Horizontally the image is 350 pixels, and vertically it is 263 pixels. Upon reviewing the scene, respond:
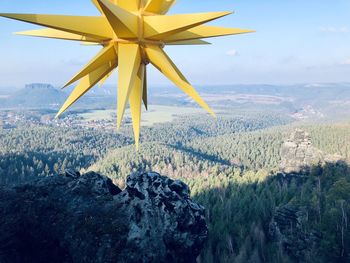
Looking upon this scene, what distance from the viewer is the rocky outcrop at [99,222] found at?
2609cm

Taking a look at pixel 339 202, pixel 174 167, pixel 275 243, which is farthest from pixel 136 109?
pixel 174 167

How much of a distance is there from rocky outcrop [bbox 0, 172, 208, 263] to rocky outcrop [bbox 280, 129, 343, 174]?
231 ft

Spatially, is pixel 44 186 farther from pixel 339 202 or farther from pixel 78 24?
pixel 339 202

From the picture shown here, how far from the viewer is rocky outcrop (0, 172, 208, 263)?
26094 mm

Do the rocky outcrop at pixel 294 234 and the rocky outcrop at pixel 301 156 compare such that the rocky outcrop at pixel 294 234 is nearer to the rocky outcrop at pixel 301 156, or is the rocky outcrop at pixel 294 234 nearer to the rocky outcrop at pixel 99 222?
the rocky outcrop at pixel 99 222

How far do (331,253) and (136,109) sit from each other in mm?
42623

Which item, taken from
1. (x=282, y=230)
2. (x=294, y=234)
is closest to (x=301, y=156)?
(x=282, y=230)

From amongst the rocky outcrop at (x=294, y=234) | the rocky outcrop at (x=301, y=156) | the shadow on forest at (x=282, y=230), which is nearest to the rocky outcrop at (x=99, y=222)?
the shadow on forest at (x=282, y=230)

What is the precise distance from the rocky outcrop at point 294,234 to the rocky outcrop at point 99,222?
67.5 feet

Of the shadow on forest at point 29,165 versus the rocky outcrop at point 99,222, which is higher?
the rocky outcrop at point 99,222

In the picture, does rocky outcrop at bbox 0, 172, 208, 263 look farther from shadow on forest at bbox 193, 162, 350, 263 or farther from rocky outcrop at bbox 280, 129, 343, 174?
rocky outcrop at bbox 280, 129, 343, 174

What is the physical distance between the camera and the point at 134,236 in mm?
26156

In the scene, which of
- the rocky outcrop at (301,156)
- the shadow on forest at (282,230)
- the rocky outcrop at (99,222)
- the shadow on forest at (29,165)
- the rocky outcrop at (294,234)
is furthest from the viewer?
the shadow on forest at (29,165)

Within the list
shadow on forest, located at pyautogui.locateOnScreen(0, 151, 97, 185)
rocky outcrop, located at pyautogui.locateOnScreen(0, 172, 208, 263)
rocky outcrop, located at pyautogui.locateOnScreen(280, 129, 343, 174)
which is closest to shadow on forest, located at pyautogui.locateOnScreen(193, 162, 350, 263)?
rocky outcrop, located at pyautogui.locateOnScreen(0, 172, 208, 263)
